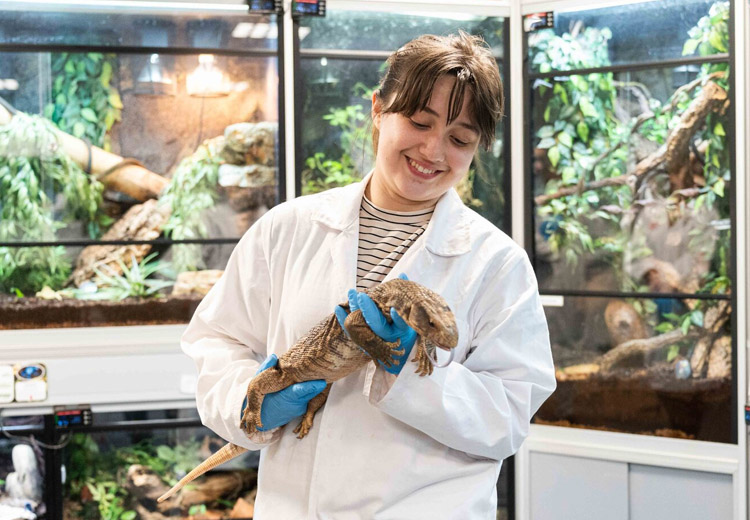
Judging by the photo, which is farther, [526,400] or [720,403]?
[720,403]

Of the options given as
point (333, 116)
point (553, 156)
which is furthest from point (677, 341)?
point (333, 116)

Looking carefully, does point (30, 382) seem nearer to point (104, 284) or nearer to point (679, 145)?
point (104, 284)

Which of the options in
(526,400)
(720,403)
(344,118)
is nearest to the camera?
(526,400)

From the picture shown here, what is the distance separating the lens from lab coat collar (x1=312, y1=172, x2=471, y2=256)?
171cm

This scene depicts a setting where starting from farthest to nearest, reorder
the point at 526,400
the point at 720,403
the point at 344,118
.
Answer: the point at 344,118 → the point at 720,403 → the point at 526,400

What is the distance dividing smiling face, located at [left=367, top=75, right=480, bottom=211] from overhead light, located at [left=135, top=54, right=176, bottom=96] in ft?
8.11

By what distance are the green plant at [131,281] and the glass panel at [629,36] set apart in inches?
82.3

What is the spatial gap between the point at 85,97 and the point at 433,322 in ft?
9.81

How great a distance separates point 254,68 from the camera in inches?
157

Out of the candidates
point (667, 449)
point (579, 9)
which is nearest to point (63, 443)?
point (667, 449)

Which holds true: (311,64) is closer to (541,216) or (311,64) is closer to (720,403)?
(541,216)

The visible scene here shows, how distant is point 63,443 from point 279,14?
2.24m

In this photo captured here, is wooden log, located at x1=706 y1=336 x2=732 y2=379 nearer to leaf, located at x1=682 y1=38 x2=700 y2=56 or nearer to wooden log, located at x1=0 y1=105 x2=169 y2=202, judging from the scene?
leaf, located at x1=682 y1=38 x2=700 y2=56

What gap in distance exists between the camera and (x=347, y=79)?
4.12m
